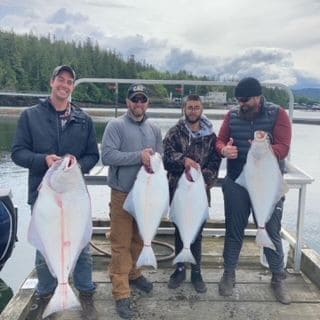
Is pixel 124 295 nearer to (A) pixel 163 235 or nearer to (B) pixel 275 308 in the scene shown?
(B) pixel 275 308

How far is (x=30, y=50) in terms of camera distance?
88.7m

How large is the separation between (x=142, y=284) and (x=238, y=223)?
1031 millimetres

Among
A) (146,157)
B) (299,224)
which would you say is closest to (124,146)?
(146,157)

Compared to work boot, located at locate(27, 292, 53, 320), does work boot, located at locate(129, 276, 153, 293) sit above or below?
above

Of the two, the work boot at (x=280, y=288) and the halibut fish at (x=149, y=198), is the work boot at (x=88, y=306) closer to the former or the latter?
the halibut fish at (x=149, y=198)

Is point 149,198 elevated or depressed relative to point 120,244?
elevated

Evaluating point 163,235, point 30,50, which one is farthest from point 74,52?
point 163,235

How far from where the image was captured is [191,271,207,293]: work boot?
443 cm

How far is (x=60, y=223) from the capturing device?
3.36 m

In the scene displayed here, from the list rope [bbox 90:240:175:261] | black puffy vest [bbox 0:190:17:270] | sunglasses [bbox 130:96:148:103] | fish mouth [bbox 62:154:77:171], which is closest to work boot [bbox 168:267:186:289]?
rope [bbox 90:240:175:261]

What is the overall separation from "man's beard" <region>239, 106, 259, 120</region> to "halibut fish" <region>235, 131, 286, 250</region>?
0.28 metres

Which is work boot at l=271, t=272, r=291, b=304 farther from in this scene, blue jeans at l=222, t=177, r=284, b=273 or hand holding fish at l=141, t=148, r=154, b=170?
hand holding fish at l=141, t=148, r=154, b=170

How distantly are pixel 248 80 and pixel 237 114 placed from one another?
1.06 feet

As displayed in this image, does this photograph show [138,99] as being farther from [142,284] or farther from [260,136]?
[142,284]
